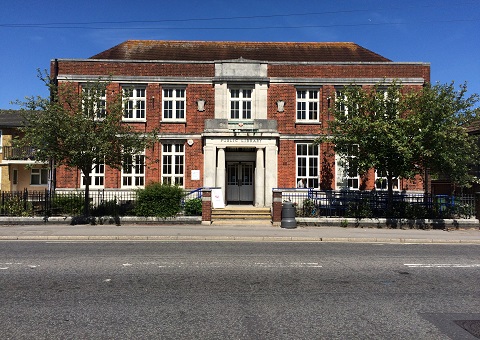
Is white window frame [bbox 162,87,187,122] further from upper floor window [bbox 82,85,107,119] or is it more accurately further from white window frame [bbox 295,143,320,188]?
white window frame [bbox 295,143,320,188]

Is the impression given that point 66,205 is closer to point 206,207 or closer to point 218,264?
point 206,207

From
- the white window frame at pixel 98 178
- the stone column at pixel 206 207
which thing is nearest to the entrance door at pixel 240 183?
the stone column at pixel 206 207

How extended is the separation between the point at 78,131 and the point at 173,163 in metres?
7.76

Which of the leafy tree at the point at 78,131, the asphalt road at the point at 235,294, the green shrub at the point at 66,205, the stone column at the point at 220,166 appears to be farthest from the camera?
the stone column at the point at 220,166

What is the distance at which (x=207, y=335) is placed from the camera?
193 inches

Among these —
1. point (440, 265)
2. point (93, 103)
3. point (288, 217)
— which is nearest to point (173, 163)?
point (93, 103)

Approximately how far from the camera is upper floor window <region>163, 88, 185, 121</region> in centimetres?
2428

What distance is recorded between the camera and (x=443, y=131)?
55.7ft

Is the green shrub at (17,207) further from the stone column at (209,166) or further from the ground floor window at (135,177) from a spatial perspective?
the stone column at (209,166)

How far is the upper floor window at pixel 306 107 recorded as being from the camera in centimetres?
2434

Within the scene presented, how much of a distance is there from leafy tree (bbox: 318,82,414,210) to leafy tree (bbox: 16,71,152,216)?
31.1 feet

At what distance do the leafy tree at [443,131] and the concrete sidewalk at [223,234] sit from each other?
9.58ft

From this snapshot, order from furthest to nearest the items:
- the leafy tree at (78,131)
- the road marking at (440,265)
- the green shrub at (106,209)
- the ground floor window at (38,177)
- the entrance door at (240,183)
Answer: the ground floor window at (38,177)
the entrance door at (240,183)
the green shrub at (106,209)
the leafy tree at (78,131)
the road marking at (440,265)

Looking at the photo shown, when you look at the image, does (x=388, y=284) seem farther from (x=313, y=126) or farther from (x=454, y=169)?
(x=313, y=126)
